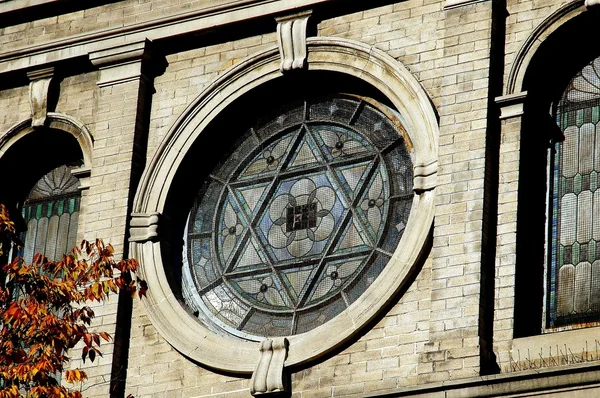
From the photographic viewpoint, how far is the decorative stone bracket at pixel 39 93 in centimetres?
2703

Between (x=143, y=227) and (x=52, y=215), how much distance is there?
2288 mm

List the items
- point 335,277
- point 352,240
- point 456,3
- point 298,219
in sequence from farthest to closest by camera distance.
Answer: point 298,219, point 352,240, point 335,277, point 456,3

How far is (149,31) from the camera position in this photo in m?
26.5

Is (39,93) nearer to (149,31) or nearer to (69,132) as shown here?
(69,132)

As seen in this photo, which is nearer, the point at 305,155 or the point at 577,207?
the point at 577,207

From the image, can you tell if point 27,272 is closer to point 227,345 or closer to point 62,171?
point 227,345

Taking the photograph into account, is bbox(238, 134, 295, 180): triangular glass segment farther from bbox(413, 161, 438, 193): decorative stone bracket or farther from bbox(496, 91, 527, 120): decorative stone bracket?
bbox(496, 91, 527, 120): decorative stone bracket

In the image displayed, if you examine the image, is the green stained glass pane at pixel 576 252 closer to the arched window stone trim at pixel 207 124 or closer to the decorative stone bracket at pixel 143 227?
the arched window stone trim at pixel 207 124

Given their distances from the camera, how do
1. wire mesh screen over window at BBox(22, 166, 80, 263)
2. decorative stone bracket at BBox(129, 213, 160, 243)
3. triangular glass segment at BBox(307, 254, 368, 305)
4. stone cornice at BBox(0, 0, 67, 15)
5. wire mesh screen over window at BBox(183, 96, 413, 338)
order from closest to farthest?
triangular glass segment at BBox(307, 254, 368, 305), wire mesh screen over window at BBox(183, 96, 413, 338), decorative stone bracket at BBox(129, 213, 160, 243), wire mesh screen over window at BBox(22, 166, 80, 263), stone cornice at BBox(0, 0, 67, 15)

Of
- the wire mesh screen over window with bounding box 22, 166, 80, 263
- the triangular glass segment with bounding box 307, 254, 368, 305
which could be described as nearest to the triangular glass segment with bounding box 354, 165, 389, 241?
the triangular glass segment with bounding box 307, 254, 368, 305

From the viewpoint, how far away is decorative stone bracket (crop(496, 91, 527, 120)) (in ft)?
77.0

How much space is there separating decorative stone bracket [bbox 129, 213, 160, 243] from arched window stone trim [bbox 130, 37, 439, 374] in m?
0.01

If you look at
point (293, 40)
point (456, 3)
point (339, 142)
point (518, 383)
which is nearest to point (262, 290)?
point (339, 142)

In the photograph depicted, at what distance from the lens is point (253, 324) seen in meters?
24.6
